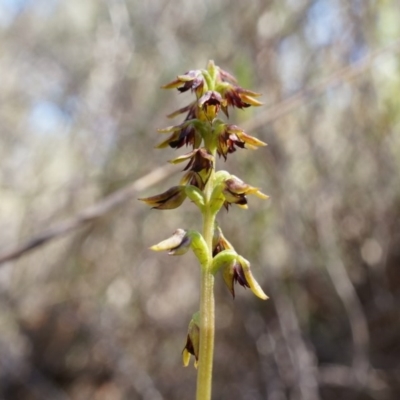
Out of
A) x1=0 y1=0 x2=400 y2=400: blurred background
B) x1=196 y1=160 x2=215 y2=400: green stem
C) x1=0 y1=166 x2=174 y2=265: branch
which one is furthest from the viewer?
x1=0 y1=0 x2=400 y2=400: blurred background

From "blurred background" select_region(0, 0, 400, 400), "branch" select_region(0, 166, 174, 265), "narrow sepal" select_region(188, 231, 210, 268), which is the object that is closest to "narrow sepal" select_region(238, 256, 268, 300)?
"narrow sepal" select_region(188, 231, 210, 268)

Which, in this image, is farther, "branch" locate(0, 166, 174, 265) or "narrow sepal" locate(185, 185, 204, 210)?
"branch" locate(0, 166, 174, 265)

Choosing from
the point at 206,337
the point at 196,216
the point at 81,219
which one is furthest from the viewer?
the point at 196,216

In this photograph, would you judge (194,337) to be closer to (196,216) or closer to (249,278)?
(249,278)

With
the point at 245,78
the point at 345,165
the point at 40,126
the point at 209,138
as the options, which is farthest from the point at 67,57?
the point at 209,138

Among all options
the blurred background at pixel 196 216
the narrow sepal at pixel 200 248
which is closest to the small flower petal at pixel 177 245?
the narrow sepal at pixel 200 248

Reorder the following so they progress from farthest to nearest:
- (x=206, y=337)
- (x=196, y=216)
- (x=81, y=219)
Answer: (x=196, y=216)
(x=81, y=219)
(x=206, y=337)

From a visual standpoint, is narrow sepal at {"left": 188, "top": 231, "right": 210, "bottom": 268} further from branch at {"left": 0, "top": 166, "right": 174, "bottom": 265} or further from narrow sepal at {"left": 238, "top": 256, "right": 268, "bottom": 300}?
branch at {"left": 0, "top": 166, "right": 174, "bottom": 265}

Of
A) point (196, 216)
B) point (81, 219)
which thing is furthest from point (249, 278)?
point (196, 216)
